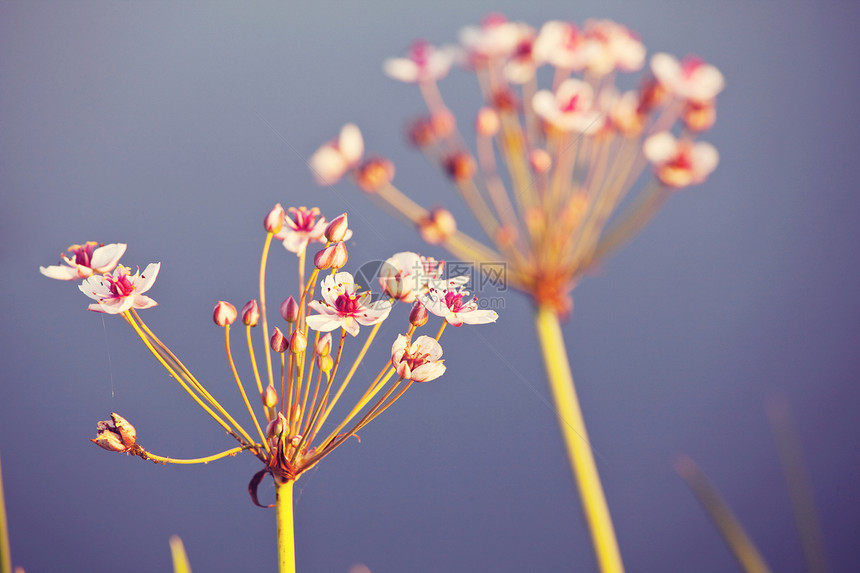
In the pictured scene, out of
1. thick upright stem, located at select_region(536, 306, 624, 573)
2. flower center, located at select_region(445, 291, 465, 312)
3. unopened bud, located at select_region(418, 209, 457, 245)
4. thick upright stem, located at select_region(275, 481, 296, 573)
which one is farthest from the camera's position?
unopened bud, located at select_region(418, 209, 457, 245)

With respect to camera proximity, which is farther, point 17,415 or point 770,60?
point 770,60

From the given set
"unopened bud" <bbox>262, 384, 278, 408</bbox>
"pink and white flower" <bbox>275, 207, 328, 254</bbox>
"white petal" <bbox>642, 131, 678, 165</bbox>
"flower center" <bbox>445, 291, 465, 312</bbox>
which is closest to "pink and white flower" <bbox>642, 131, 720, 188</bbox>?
"white petal" <bbox>642, 131, 678, 165</bbox>

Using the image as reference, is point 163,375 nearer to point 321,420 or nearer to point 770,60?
point 321,420

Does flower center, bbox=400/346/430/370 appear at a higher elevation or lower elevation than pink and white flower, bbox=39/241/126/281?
lower

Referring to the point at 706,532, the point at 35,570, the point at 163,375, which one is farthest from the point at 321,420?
the point at 706,532

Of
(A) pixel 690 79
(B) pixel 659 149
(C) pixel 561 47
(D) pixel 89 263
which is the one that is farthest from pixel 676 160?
(D) pixel 89 263

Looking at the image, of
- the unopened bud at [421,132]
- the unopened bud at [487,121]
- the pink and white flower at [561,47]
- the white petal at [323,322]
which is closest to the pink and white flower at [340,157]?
the unopened bud at [421,132]

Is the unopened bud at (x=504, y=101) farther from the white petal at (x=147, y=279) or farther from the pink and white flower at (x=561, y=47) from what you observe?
the white petal at (x=147, y=279)

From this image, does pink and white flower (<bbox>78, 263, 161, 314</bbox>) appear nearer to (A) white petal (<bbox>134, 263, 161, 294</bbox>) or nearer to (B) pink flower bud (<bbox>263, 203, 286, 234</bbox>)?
(A) white petal (<bbox>134, 263, 161, 294</bbox>)
